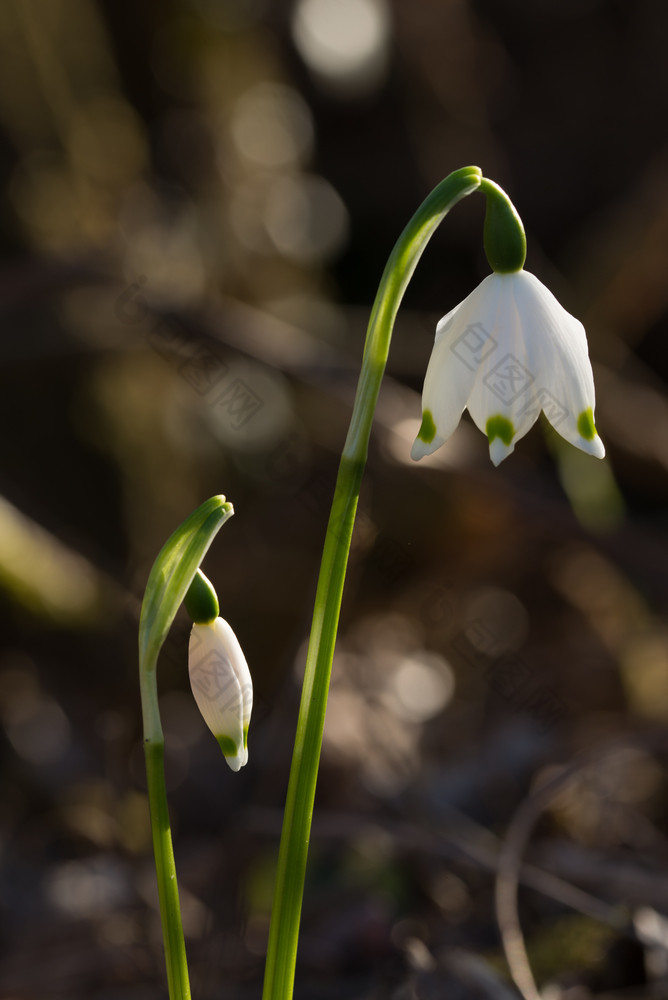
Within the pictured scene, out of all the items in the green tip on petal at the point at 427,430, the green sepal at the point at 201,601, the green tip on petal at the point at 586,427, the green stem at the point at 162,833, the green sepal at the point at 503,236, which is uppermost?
the green sepal at the point at 503,236

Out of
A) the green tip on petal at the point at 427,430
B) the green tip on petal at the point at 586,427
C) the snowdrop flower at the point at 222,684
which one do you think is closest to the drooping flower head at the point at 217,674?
the snowdrop flower at the point at 222,684

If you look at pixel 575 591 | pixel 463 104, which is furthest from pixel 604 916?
pixel 463 104

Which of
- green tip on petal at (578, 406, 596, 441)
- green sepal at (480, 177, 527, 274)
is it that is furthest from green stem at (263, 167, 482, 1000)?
green tip on petal at (578, 406, 596, 441)

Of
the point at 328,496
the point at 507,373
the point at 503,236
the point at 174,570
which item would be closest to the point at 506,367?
the point at 507,373

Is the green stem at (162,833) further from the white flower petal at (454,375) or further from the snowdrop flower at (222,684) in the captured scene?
the white flower petal at (454,375)

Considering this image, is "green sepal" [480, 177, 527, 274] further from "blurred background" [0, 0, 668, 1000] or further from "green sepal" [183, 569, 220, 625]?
"blurred background" [0, 0, 668, 1000]

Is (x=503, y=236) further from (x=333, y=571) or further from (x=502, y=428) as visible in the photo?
(x=333, y=571)

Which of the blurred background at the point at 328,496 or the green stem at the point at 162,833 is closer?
the green stem at the point at 162,833
